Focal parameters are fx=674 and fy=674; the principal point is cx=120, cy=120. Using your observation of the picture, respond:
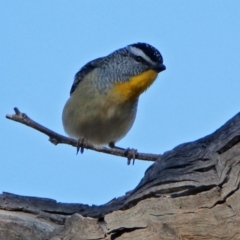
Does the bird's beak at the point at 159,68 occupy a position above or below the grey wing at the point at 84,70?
below

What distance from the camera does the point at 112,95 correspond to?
8352 mm

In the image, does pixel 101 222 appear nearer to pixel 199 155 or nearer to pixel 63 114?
pixel 199 155

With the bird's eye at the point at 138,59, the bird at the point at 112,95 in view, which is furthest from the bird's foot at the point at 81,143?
the bird's eye at the point at 138,59

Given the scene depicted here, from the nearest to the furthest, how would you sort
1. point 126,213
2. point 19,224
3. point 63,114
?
point 126,213, point 19,224, point 63,114

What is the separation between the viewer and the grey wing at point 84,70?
928 centimetres

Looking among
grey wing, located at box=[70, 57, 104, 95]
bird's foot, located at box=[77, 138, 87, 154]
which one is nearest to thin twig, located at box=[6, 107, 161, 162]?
bird's foot, located at box=[77, 138, 87, 154]

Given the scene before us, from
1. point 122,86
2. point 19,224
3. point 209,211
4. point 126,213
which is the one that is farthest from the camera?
point 122,86

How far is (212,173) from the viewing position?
4.95 meters

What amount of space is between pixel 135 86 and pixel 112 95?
0.35 meters

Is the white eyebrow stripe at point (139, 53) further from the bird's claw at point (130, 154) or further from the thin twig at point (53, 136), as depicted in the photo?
the thin twig at point (53, 136)

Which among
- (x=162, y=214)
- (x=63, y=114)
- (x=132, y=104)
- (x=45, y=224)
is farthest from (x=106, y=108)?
(x=162, y=214)

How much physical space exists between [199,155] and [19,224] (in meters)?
1.65

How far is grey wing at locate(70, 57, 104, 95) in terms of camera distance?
928cm

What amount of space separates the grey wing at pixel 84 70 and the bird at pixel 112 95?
9 cm
